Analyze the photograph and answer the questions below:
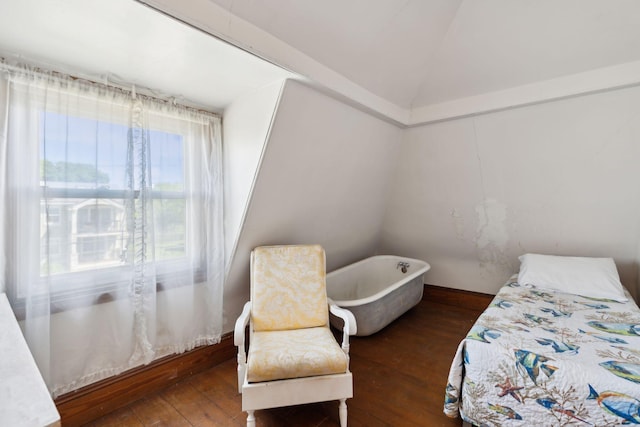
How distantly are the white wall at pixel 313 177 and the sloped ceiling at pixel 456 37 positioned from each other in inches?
11.5

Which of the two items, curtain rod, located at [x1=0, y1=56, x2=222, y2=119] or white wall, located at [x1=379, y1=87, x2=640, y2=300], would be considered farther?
white wall, located at [x1=379, y1=87, x2=640, y2=300]

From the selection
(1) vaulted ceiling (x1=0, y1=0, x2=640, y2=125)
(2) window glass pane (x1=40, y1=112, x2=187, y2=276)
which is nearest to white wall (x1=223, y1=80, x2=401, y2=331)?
(1) vaulted ceiling (x1=0, y1=0, x2=640, y2=125)

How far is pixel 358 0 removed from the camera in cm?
156

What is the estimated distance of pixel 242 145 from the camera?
200cm

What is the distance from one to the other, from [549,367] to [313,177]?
1.80 meters

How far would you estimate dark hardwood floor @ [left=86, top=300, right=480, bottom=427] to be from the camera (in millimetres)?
1663

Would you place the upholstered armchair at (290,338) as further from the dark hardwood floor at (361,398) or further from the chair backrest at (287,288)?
the dark hardwood floor at (361,398)

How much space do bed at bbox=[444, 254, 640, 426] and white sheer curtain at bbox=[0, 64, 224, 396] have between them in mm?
1750

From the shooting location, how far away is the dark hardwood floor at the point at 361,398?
1.66 metres

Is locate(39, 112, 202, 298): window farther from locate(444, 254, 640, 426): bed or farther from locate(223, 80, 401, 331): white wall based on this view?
locate(444, 254, 640, 426): bed

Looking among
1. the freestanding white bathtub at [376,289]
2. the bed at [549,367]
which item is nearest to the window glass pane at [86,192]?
the freestanding white bathtub at [376,289]

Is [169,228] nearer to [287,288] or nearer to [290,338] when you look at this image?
[287,288]

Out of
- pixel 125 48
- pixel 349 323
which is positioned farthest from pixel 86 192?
pixel 349 323

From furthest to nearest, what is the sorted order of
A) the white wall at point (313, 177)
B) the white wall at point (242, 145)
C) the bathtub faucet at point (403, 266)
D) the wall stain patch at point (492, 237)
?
the bathtub faucet at point (403, 266) → the wall stain patch at point (492, 237) → the white wall at point (313, 177) → the white wall at point (242, 145)
